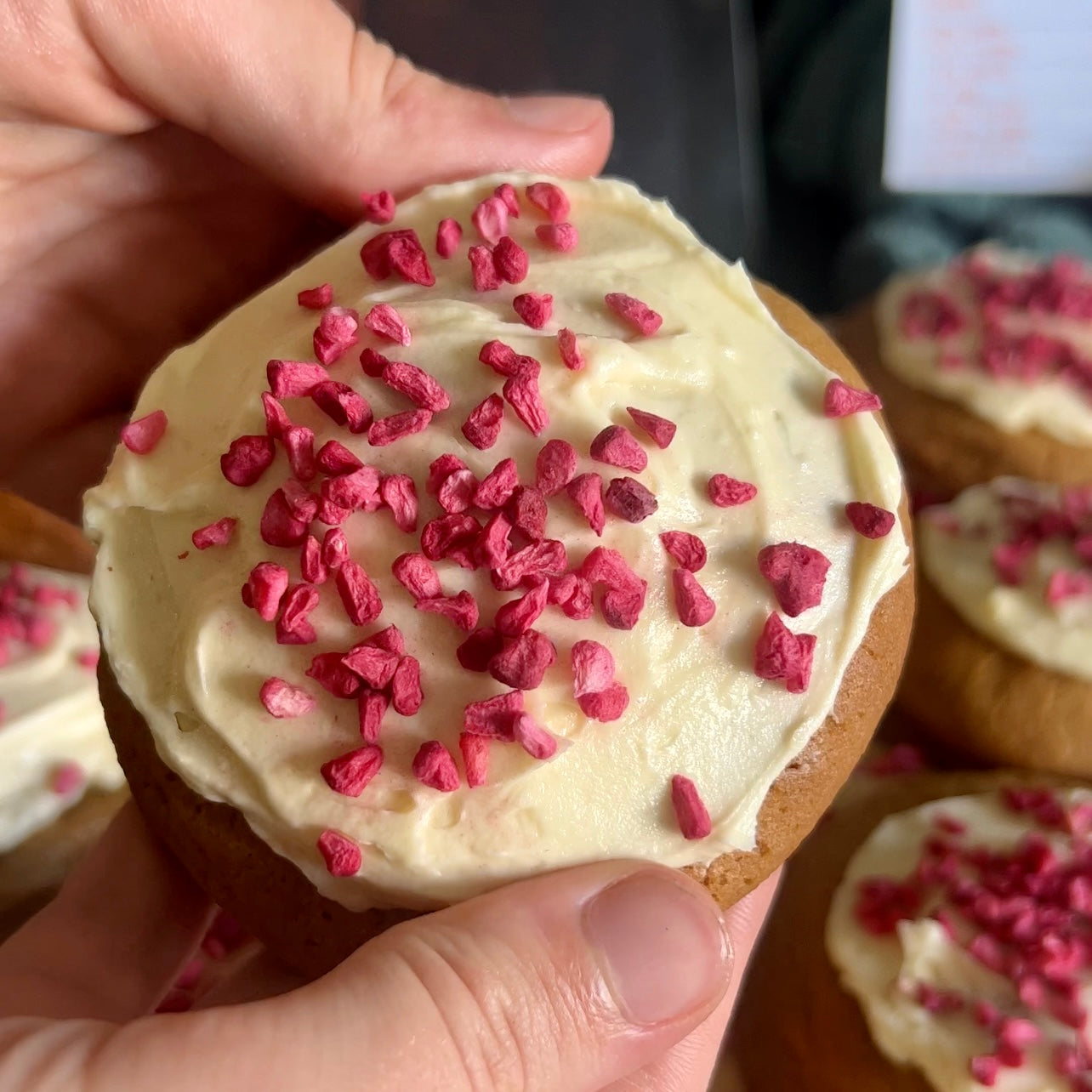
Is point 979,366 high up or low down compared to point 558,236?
down

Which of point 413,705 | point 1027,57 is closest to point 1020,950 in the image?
point 413,705

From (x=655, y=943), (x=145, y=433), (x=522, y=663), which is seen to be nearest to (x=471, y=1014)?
(x=655, y=943)

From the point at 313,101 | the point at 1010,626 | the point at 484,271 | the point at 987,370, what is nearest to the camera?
the point at 484,271

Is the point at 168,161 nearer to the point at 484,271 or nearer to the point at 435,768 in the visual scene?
the point at 484,271

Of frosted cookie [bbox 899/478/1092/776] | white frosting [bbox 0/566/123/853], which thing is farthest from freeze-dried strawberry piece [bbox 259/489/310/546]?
frosted cookie [bbox 899/478/1092/776]

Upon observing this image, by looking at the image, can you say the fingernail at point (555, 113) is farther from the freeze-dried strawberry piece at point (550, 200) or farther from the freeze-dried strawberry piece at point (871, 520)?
the freeze-dried strawberry piece at point (871, 520)

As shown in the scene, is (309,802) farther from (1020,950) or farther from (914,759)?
(914,759)

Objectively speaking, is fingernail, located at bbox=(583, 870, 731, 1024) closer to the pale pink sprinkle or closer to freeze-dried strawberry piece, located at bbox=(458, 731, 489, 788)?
freeze-dried strawberry piece, located at bbox=(458, 731, 489, 788)
